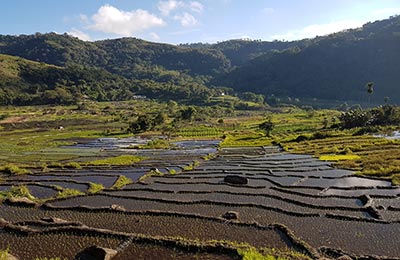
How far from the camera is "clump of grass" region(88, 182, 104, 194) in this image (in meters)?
38.8

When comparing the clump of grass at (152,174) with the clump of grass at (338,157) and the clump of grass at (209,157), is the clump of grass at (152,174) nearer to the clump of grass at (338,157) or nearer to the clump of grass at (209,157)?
the clump of grass at (209,157)

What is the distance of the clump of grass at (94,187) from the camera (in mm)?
38797

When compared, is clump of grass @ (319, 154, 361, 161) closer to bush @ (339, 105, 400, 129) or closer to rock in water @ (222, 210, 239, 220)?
rock in water @ (222, 210, 239, 220)

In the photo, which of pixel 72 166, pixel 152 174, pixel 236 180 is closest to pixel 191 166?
pixel 152 174

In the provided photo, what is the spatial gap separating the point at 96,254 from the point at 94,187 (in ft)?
64.9

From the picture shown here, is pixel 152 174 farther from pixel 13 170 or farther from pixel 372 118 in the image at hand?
pixel 372 118

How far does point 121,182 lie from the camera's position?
4281cm

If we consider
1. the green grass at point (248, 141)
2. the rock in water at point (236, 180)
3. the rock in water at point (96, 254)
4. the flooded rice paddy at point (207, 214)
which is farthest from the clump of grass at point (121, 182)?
the green grass at point (248, 141)

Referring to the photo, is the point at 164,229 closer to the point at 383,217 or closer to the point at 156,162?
the point at 383,217

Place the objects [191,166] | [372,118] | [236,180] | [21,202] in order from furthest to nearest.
A: [372,118]
[191,166]
[236,180]
[21,202]

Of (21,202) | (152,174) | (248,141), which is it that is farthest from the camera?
(248,141)

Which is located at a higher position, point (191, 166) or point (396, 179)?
point (396, 179)

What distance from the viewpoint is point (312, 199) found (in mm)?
34000

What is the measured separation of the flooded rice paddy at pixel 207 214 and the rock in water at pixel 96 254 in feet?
2.54
